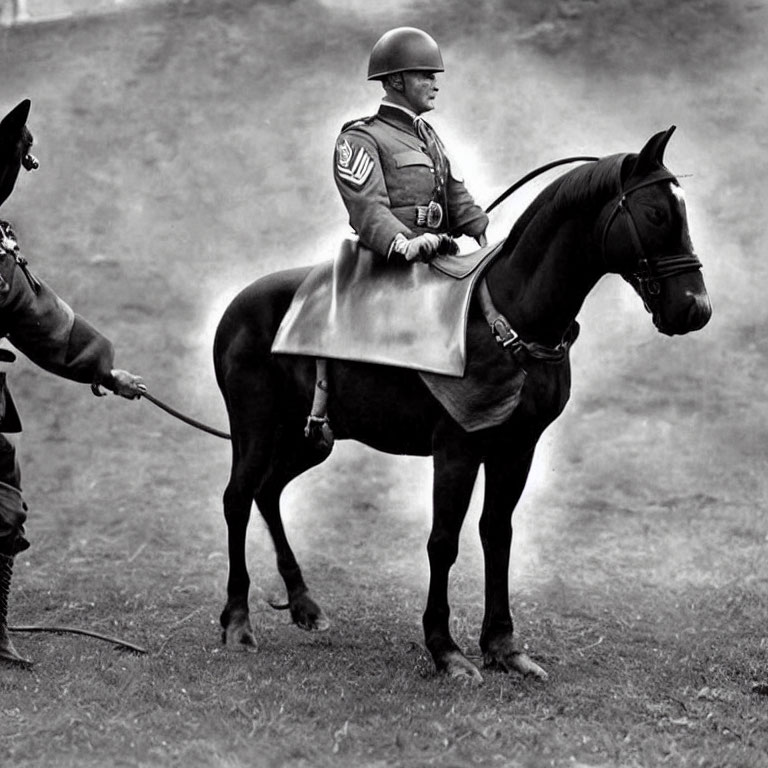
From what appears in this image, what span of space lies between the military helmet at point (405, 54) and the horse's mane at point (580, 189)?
987 millimetres

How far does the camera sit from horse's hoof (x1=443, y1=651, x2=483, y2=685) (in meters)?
5.93

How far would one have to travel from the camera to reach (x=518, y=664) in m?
6.16

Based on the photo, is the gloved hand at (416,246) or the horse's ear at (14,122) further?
the gloved hand at (416,246)

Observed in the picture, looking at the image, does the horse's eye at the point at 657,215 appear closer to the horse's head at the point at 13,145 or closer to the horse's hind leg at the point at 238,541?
the horse's hind leg at the point at 238,541

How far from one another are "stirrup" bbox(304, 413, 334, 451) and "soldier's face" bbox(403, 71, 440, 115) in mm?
1600

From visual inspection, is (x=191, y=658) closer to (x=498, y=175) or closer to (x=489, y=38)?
(x=498, y=175)

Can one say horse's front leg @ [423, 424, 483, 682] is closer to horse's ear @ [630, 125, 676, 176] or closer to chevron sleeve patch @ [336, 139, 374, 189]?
chevron sleeve patch @ [336, 139, 374, 189]

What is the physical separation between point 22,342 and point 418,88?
225 centimetres

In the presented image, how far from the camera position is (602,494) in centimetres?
989

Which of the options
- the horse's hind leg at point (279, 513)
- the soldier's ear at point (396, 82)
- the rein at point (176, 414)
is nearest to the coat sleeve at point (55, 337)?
the rein at point (176, 414)

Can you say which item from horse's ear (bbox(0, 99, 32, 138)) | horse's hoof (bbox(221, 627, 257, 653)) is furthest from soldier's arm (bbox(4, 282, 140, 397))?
horse's hoof (bbox(221, 627, 257, 653))

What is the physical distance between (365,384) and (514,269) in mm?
963

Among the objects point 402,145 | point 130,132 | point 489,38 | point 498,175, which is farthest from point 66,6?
point 402,145

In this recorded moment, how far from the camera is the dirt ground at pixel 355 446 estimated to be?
5586 millimetres
